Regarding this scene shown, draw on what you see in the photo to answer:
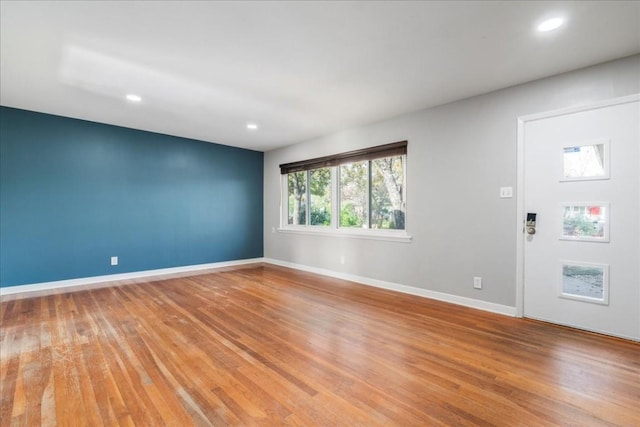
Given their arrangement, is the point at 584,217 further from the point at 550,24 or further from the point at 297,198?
the point at 297,198

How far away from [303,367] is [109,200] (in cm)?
437

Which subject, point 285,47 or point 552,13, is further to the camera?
point 285,47

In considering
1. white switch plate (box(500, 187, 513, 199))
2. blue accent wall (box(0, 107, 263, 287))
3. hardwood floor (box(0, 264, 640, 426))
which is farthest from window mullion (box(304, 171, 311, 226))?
white switch plate (box(500, 187, 513, 199))

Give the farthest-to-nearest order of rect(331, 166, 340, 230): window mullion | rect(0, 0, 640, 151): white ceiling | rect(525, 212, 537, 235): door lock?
rect(331, 166, 340, 230): window mullion < rect(525, 212, 537, 235): door lock < rect(0, 0, 640, 151): white ceiling

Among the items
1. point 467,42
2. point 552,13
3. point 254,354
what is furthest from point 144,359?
point 552,13

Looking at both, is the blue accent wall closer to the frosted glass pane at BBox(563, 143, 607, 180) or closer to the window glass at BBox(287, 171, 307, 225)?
the window glass at BBox(287, 171, 307, 225)

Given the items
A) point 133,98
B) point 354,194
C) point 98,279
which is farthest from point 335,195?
point 98,279

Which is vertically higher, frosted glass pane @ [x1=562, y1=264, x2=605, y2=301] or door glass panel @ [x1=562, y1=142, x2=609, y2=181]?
door glass panel @ [x1=562, y1=142, x2=609, y2=181]

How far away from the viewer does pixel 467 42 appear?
7.69 feet

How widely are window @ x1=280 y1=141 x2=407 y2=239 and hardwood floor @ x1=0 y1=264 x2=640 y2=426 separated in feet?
4.96

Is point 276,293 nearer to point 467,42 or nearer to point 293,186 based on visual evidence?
point 293,186

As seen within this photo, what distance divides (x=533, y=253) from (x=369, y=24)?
2728 millimetres

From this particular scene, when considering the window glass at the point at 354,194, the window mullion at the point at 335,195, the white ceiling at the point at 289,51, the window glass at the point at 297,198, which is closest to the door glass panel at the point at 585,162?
the white ceiling at the point at 289,51

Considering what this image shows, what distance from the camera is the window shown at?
4.30 metres
